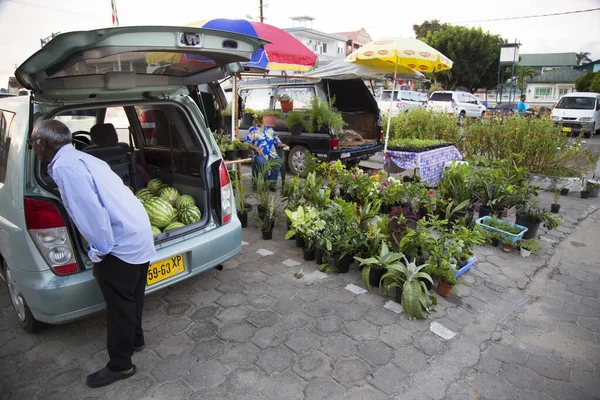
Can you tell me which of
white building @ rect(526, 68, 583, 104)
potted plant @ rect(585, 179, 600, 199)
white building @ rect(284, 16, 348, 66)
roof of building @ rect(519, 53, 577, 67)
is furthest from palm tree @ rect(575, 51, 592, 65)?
potted plant @ rect(585, 179, 600, 199)

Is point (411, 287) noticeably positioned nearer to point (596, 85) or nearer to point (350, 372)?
point (350, 372)

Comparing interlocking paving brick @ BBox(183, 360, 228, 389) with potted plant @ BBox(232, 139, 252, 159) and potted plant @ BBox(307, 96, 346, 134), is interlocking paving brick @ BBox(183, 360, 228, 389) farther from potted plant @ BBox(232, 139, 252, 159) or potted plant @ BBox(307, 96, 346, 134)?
potted plant @ BBox(307, 96, 346, 134)

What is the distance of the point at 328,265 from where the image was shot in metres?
4.06

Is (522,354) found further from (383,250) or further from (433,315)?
(383,250)

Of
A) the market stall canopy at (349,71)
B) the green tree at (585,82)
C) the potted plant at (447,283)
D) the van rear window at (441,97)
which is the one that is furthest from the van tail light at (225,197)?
the green tree at (585,82)

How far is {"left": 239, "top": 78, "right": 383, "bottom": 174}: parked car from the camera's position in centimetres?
786

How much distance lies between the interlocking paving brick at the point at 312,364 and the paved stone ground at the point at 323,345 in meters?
0.01

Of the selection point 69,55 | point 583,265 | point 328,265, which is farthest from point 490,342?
point 69,55

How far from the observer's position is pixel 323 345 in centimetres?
284

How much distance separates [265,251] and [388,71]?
217 inches

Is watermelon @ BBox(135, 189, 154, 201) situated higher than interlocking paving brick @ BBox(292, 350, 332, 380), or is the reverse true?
watermelon @ BBox(135, 189, 154, 201)

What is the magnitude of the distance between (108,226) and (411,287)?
242 centimetres

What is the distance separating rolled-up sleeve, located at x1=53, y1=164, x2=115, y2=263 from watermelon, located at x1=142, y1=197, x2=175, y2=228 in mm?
1201

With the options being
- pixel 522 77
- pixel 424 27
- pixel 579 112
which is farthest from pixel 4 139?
pixel 424 27
